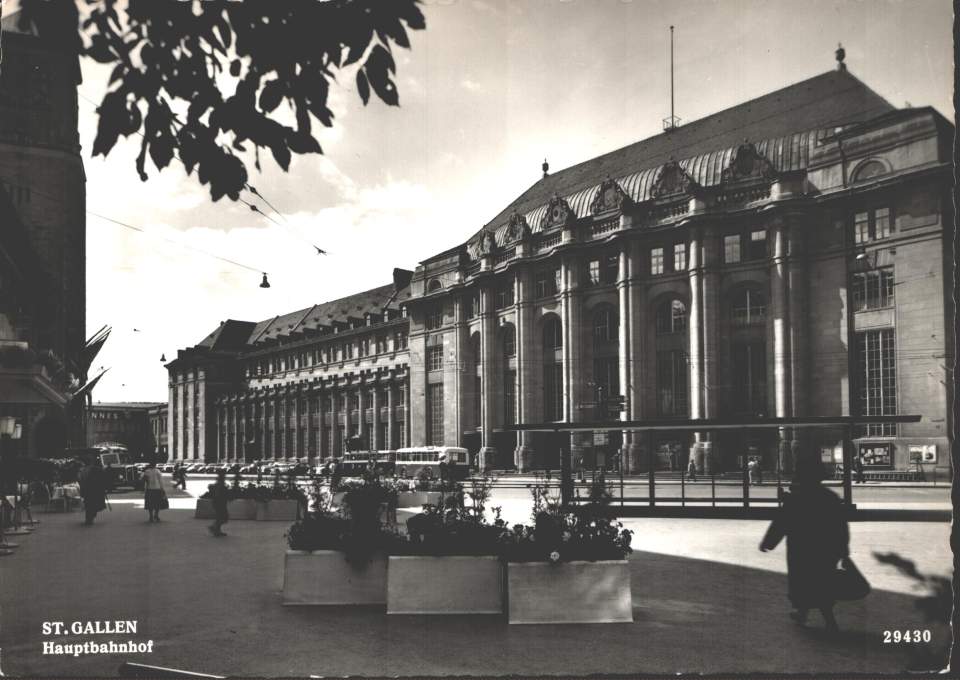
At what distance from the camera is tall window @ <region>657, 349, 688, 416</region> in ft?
180

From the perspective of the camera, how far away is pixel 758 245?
51.9 m

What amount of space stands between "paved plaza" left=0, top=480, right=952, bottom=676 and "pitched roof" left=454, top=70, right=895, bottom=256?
143 ft

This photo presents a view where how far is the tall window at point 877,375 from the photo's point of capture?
4356 cm

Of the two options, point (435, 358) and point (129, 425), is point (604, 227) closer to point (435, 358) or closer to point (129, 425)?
point (435, 358)

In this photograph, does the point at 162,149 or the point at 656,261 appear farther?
the point at 656,261

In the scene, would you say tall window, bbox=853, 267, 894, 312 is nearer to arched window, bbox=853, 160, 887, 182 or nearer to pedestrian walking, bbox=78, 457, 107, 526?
arched window, bbox=853, 160, 887, 182

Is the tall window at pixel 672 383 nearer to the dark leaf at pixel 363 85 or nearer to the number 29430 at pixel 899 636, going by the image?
the number 29430 at pixel 899 636

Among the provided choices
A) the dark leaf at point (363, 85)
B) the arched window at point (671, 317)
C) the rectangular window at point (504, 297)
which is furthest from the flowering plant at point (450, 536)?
the rectangular window at point (504, 297)

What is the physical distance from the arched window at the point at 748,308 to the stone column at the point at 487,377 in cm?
2168

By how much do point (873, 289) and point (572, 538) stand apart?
4261cm

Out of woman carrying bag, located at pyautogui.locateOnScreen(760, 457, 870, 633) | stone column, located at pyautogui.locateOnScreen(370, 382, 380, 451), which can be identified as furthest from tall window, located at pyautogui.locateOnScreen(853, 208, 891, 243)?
stone column, located at pyautogui.locateOnScreen(370, 382, 380, 451)

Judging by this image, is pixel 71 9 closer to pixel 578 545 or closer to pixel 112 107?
pixel 112 107

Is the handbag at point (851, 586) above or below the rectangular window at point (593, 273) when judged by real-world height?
below

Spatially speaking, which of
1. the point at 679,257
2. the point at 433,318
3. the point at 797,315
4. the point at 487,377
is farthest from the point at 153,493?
the point at 433,318
